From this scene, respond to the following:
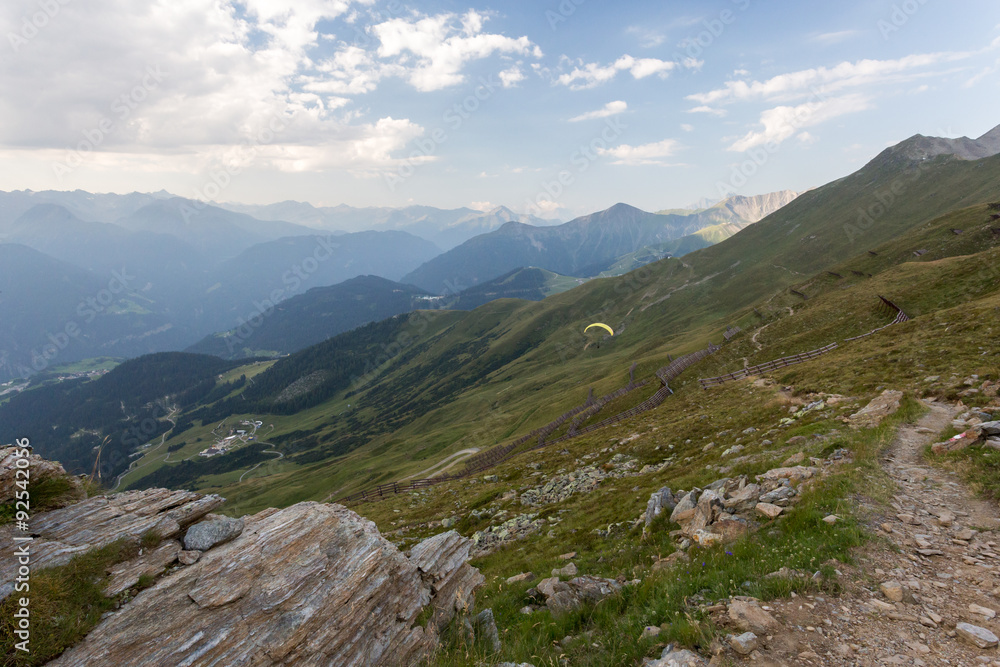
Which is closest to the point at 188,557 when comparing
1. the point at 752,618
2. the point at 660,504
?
the point at 752,618

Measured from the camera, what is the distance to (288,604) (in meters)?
10.6

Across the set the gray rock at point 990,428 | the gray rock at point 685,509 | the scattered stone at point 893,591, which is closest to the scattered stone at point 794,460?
the gray rock at point 685,509

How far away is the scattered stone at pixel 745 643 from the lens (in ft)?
22.4

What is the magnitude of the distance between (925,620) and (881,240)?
556 feet

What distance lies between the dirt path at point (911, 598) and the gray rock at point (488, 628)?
6.48m

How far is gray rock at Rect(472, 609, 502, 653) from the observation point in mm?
10528

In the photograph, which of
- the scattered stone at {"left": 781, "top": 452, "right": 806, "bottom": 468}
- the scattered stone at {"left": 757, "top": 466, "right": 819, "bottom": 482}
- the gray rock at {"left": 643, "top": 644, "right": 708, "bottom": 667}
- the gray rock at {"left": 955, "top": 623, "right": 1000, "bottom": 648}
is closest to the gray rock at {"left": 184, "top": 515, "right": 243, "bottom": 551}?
the gray rock at {"left": 643, "top": 644, "right": 708, "bottom": 667}

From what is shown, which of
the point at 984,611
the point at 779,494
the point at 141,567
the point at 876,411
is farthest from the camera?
the point at 876,411

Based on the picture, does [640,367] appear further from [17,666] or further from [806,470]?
[17,666]

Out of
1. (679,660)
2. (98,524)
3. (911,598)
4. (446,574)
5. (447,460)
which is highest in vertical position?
(98,524)

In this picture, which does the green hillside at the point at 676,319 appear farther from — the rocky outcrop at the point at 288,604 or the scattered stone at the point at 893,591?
the scattered stone at the point at 893,591

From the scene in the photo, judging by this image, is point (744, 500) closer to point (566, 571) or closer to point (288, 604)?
point (566, 571)

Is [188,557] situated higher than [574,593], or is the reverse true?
[188,557]

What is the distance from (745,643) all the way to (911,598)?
3.44 meters
